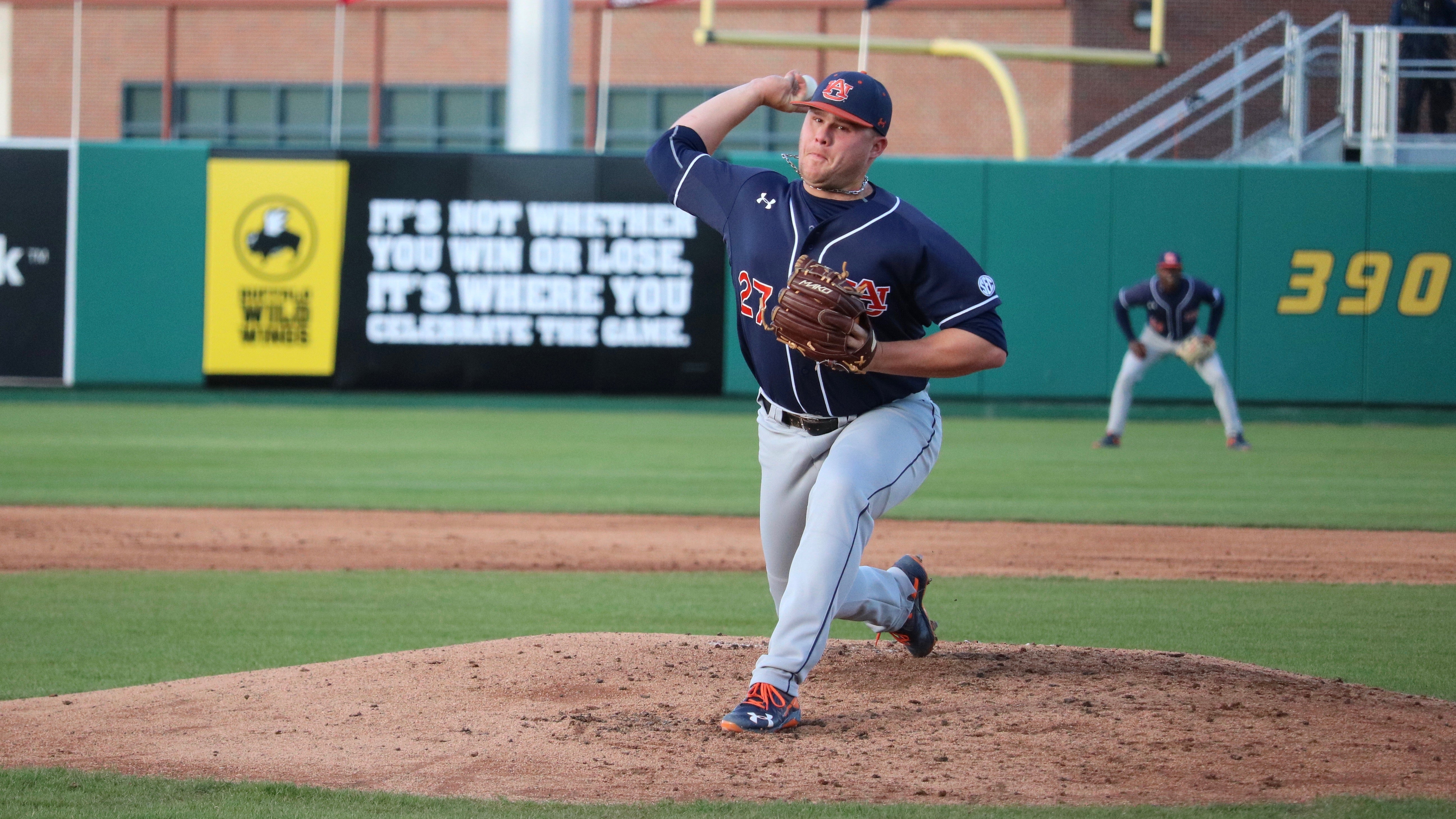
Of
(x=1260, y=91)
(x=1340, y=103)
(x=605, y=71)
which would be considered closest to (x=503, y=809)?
(x=1340, y=103)

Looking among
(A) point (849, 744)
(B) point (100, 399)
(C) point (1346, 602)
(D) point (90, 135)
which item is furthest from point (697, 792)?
(D) point (90, 135)

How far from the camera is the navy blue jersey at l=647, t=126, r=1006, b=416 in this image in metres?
3.82

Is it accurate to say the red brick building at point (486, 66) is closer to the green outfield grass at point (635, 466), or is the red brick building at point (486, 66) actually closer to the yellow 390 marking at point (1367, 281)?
the yellow 390 marking at point (1367, 281)

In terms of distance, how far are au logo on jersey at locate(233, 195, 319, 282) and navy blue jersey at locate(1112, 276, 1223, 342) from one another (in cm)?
917

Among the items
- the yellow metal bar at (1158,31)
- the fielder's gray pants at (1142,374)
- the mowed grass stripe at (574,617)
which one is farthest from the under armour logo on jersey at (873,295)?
the yellow metal bar at (1158,31)

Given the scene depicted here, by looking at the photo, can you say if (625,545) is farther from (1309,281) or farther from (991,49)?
(991,49)

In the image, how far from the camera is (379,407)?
57.1 feet

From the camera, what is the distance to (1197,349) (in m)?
13.9

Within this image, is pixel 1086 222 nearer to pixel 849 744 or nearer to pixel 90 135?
pixel 849 744

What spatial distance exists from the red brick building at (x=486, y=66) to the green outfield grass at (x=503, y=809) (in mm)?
24170

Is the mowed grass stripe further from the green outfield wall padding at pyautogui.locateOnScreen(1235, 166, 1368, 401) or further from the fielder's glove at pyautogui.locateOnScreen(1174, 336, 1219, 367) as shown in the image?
the green outfield wall padding at pyautogui.locateOnScreen(1235, 166, 1368, 401)

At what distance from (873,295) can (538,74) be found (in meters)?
15.0

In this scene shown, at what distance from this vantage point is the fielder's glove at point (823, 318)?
3582mm

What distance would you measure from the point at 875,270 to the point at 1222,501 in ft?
22.9
